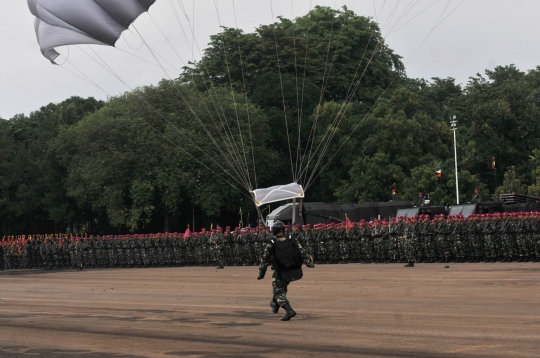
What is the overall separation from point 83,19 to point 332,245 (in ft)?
43.5

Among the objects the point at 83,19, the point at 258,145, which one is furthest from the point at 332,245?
the point at 258,145

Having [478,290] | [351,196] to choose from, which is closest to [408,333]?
[478,290]

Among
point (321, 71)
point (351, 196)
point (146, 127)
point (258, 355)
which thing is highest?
point (321, 71)

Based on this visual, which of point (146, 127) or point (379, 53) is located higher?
point (379, 53)

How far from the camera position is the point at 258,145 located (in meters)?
53.2

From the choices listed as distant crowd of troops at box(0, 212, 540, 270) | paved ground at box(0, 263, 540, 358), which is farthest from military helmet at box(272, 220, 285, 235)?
distant crowd of troops at box(0, 212, 540, 270)

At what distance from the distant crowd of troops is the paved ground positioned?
299 centimetres

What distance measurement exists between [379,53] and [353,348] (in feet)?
185

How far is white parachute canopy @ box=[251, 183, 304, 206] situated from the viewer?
24.6 meters

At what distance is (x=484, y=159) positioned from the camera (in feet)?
162

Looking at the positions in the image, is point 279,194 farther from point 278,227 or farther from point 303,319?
A: point 303,319

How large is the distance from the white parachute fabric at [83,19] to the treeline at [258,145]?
64.8 feet

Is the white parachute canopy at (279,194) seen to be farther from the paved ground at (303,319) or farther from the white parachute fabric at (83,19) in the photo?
the white parachute fabric at (83,19)

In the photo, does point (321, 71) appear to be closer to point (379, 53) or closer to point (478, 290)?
point (379, 53)
